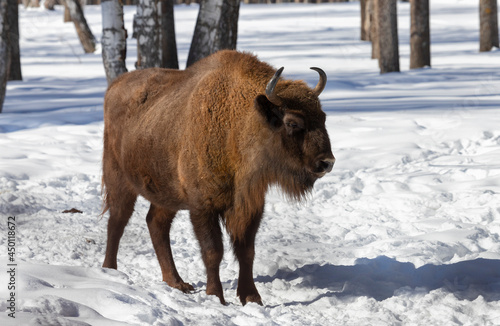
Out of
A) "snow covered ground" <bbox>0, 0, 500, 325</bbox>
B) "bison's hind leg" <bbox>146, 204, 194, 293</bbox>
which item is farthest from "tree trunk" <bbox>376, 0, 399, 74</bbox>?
"bison's hind leg" <bbox>146, 204, 194, 293</bbox>

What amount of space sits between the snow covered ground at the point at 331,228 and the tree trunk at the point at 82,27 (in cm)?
849

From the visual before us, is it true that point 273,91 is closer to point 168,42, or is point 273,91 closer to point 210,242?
point 210,242

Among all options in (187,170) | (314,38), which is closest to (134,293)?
(187,170)

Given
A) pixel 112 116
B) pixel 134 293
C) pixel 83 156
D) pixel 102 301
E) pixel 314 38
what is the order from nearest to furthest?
1. pixel 102 301
2. pixel 134 293
3. pixel 112 116
4. pixel 83 156
5. pixel 314 38

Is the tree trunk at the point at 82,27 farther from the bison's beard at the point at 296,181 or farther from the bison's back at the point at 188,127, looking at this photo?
the bison's beard at the point at 296,181

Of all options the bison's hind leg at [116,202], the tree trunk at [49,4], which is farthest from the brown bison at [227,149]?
the tree trunk at [49,4]

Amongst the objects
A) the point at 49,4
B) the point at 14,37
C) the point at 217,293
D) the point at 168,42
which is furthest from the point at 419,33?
the point at 49,4

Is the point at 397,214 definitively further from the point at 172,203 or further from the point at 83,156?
the point at 83,156

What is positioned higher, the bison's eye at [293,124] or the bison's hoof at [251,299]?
the bison's eye at [293,124]

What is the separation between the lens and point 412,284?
5.06m

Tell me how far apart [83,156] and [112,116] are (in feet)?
10.7

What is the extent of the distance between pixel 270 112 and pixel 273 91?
17cm

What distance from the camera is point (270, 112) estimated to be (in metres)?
4.55

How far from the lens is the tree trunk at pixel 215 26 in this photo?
30.7ft
